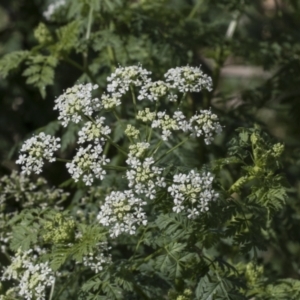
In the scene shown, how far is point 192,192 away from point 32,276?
2.41 ft

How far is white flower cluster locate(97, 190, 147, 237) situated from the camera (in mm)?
2699

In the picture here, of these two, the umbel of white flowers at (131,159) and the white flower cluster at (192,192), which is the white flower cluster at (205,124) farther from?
the white flower cluster at (192,192)

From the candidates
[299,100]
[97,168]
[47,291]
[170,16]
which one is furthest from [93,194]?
[299,100]

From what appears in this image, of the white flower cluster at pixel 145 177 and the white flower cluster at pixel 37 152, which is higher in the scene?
the white flower cluster at pixel 37 152

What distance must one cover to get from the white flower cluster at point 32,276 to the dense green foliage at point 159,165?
0.05ft

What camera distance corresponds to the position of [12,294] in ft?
9.96

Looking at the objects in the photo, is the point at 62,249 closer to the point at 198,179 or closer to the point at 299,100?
the point at 198,179

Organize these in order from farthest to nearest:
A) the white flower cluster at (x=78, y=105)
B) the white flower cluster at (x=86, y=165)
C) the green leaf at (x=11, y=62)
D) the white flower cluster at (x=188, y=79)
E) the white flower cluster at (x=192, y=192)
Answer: the green leaf at (x=11, y=62), the white flower cluster at (x=188, y=79), the white flower cluster at (x=78, y=105), the white flower cluster at (x=86, y=165), the white flower cluster at (x=192, y=192)

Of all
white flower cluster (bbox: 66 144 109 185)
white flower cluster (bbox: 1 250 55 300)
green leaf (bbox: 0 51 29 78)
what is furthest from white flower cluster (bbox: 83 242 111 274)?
green leaf (bbox: 0 51 29 78)

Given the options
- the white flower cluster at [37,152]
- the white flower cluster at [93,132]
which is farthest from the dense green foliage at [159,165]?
the white flower cluster at [37,152]

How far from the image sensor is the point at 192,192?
106 inches

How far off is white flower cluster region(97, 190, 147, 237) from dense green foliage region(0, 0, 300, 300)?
0.41 ft

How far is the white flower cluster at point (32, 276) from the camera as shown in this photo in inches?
111

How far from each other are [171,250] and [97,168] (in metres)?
0.45
